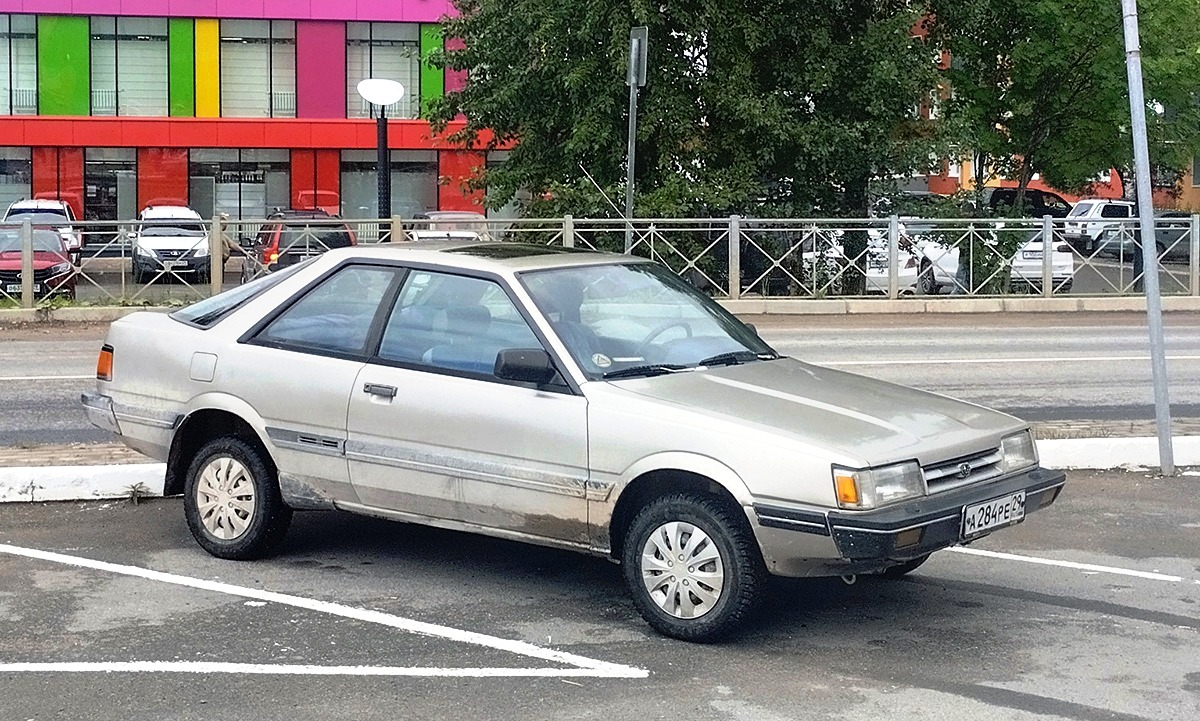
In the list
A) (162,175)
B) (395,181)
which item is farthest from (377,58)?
(162,175)

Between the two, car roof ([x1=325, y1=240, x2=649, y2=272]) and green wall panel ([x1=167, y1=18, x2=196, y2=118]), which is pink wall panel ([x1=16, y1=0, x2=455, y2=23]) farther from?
car roof ([x1=325, y1=240, x2=649, y2=272])

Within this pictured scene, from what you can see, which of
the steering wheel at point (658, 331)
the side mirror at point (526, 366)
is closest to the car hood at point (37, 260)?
the steering wheel at point (658, 331)

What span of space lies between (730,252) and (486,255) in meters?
16.2

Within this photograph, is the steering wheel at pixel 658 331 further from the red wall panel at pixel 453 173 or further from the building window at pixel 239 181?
the building window at pixel 239 181

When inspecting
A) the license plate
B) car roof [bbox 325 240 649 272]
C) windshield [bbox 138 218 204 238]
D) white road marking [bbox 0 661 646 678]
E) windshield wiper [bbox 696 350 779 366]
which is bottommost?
white road marking [bbox 0 661 646 678]

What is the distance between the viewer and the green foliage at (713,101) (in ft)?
78.2

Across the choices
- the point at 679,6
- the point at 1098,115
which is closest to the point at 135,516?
the point at 679,6

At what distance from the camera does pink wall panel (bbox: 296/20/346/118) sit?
45.7 m

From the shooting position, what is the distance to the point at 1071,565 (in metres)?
7.30

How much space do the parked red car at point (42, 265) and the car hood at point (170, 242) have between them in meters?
1.18

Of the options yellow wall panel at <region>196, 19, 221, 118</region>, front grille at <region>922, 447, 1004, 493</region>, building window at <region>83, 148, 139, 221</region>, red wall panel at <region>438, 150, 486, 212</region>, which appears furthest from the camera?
red wall panel at <region>438, 150, 486, 212</region>

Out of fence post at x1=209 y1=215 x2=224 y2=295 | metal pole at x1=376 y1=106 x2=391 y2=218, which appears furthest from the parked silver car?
metal pole at x1=376 y1=106 x2=391 y2=218

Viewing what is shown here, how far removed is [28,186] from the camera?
4447 centimetres

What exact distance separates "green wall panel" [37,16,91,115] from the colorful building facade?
0.04 m
